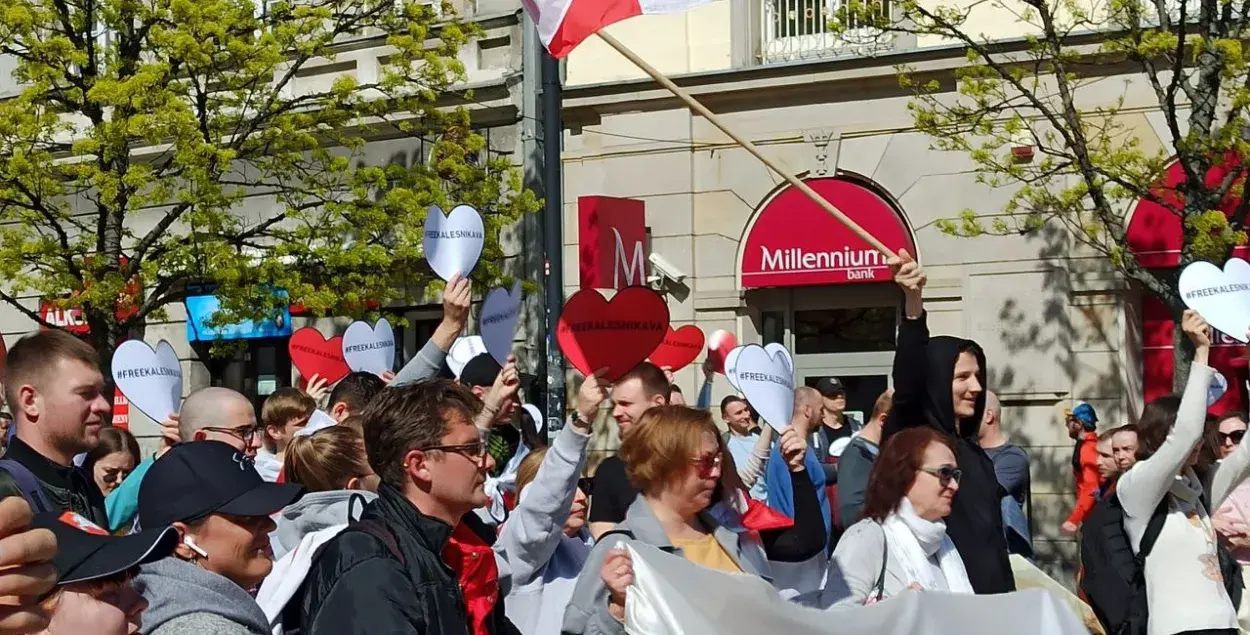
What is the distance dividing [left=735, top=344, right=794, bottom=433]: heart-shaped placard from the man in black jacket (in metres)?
2.43

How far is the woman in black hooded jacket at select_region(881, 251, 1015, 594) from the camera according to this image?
538cm

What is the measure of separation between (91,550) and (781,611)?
7.10 ft

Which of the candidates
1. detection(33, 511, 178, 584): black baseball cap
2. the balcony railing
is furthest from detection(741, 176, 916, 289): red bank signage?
detection(33, 511, 178, 584): black baseball cap

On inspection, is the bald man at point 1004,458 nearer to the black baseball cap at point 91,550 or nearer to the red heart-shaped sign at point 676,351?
the red heart-shaped sign at point 676,351

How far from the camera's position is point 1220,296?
6.84 meters

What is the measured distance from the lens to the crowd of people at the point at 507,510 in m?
3.40

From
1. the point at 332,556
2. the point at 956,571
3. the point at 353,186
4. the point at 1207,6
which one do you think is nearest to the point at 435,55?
the point at 353,186

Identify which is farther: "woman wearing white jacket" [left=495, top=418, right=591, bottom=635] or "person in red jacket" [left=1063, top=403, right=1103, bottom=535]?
"person in red jacket" [left=1063, top=403, right=1103, bottom=535]

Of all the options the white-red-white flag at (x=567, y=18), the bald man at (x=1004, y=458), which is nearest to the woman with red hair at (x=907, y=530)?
the white-red-white flag at (x=567, y=18)

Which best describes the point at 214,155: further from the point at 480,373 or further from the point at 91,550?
the point at 91,550

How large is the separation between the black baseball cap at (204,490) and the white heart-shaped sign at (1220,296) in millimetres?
4439

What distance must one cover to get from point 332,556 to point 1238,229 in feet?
30.9

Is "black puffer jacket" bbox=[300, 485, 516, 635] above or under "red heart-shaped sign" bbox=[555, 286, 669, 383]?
under

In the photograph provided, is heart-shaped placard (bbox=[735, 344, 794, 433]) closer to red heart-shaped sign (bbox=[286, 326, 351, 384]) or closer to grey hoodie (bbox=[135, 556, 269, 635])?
grey hoodie (bbox=[135, 556, 269, 635])
